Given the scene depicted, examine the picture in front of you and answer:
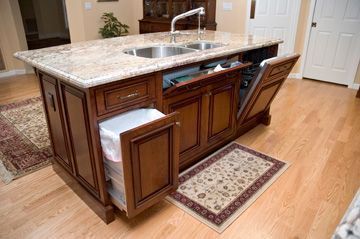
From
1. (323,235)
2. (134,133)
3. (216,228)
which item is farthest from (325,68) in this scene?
(134,133)

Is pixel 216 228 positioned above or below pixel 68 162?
below

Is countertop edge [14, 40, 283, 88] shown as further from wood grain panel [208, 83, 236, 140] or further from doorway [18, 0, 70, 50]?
doorway [18, 0, 70, 50]

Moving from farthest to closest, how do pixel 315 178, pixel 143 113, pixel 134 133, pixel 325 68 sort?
1. pixel 325 68
2. pixel 315 178
3. pixel 143 113
4. pixel 134 133

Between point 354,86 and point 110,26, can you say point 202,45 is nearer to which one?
point 354,86

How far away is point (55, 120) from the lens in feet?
6.07

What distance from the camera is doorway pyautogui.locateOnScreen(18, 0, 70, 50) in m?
7.44

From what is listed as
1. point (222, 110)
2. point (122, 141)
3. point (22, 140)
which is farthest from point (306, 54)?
point (22, 140)

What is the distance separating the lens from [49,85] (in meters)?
1.73

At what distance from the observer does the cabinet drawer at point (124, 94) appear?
1.42 metres

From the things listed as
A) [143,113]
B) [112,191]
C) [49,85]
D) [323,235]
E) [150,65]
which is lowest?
[323,235]

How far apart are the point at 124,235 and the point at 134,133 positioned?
0.67 metres

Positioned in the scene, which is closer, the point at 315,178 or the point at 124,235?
the point at 124,235

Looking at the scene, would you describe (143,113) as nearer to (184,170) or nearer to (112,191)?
(112,191)

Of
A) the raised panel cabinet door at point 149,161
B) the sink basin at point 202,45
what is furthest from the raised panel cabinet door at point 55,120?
the sink basin at point 202,45
